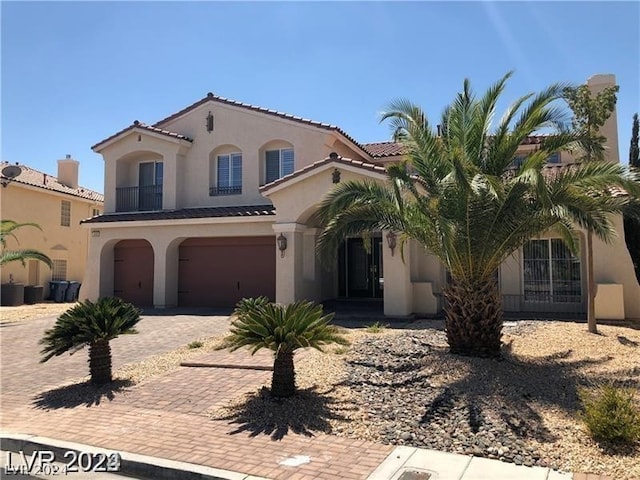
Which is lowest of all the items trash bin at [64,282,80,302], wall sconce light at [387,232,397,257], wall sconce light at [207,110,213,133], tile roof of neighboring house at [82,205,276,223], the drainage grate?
the drainage grate

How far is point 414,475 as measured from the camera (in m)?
5.43

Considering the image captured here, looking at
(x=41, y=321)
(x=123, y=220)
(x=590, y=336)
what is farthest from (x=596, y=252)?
(x=41, y=321)

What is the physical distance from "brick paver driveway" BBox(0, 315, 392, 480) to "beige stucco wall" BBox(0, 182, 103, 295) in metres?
17.2

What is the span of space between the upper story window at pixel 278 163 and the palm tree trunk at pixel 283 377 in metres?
13.3

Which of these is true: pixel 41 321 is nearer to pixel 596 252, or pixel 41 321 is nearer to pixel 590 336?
pixel 590 336

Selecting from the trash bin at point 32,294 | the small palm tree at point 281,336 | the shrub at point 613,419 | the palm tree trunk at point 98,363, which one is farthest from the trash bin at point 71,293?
the shrub at point 613,419

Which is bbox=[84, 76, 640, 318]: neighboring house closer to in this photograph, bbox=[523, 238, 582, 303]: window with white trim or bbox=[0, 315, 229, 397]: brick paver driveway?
bbox=[523, 238, 582, 303]: window with white trim

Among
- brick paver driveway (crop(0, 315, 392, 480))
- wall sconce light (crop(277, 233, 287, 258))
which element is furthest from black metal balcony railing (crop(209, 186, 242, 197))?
brick paver driveway (crop(0, 315, 392, 480))

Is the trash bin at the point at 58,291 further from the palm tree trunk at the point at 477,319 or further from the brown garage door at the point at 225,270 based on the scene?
the palm tree trunk at the point at 477,319

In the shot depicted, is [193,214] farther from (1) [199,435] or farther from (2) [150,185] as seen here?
(1) [199,435]

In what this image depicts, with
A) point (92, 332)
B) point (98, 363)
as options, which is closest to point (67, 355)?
point (98, 363)

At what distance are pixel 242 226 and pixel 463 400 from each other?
1314 cm

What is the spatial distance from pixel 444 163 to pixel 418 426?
5.22 m

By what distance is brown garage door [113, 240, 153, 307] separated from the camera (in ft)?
73.0
